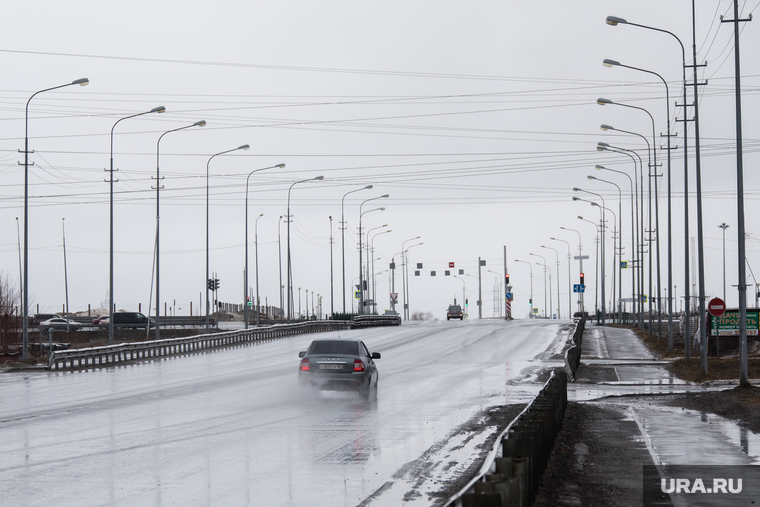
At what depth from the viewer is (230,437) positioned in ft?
50.8

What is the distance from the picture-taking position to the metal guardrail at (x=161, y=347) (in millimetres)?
37406

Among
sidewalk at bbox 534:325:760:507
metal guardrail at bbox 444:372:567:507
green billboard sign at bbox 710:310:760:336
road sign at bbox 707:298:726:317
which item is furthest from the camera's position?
green billboard sign at bbox 710:310:760:336

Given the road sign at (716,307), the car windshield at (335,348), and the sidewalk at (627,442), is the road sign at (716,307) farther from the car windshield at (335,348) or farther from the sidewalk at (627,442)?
the car windshield at (335,348)

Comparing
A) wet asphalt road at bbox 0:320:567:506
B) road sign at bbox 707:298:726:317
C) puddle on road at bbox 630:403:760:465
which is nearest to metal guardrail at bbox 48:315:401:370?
wet asphalt road at bbox 0:320:567:506

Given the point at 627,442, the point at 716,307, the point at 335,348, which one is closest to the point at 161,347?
the point at 335,348

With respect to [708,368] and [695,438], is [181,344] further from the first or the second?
[695,438]

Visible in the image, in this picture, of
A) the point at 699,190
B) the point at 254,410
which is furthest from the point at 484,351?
the point at 254,410

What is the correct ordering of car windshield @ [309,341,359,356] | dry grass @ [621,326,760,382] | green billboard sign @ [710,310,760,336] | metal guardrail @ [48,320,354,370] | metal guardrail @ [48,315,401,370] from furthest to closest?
metal guardrail @ [48,315,401,370]
metal guardrail @ [48,320,354,370]
green billboard sign @ [710,310,760,336]
dry grass @ [621,326,760,382]
car windshield @ [309,341,359,356]

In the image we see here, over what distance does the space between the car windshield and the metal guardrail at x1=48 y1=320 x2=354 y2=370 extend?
1521cm

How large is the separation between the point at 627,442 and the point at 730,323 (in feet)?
66.2

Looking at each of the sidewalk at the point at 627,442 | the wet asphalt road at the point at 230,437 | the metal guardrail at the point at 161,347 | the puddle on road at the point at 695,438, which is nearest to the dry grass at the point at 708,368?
the sidewalk at the point at 627,442

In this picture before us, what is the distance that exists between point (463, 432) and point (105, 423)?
6.71 m

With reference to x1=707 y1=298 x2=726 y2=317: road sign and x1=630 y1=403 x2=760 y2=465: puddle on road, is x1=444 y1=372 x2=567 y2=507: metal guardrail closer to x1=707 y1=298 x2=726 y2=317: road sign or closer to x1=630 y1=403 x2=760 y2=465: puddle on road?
x1=630 y1=403 x2=760 y2=465: puddle on road

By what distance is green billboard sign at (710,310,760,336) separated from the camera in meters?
32.9
